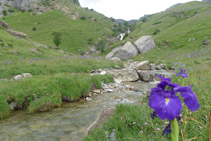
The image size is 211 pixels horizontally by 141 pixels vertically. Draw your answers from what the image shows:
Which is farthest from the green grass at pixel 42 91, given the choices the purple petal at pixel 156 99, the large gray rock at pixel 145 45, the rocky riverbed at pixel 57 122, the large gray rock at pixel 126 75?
the large gray rock at pixel 145 45

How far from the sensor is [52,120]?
23.2ft

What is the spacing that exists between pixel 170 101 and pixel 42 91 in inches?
365

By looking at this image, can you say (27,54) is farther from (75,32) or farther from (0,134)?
(75,32)

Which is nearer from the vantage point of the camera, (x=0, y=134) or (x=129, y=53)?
(x=0, y=134)

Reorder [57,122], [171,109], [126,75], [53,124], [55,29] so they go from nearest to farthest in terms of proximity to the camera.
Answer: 1. [171,109]
2. [53,124]
3. [57,122]
4. [126,75]
5. [55,29]

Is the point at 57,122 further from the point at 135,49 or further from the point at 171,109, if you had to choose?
the point at 135,49

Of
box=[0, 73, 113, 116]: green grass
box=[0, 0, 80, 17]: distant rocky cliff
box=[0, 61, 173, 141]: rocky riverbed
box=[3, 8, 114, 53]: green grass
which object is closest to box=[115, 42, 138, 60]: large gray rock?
box=[3, 8, 114, 53]: green grass

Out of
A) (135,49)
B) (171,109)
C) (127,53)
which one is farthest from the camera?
(135,49)

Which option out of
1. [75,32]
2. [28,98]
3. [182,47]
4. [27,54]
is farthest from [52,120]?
[75,32]

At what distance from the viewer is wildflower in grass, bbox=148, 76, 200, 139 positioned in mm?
1171

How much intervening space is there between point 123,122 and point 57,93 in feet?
21.0

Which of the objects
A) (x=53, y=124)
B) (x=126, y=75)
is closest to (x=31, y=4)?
(x=126, y=75)

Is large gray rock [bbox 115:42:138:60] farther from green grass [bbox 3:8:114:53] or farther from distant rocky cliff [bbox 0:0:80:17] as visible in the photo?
distant rocky cliff [bbox 0:0:80:17]

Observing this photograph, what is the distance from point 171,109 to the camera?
118 cm
